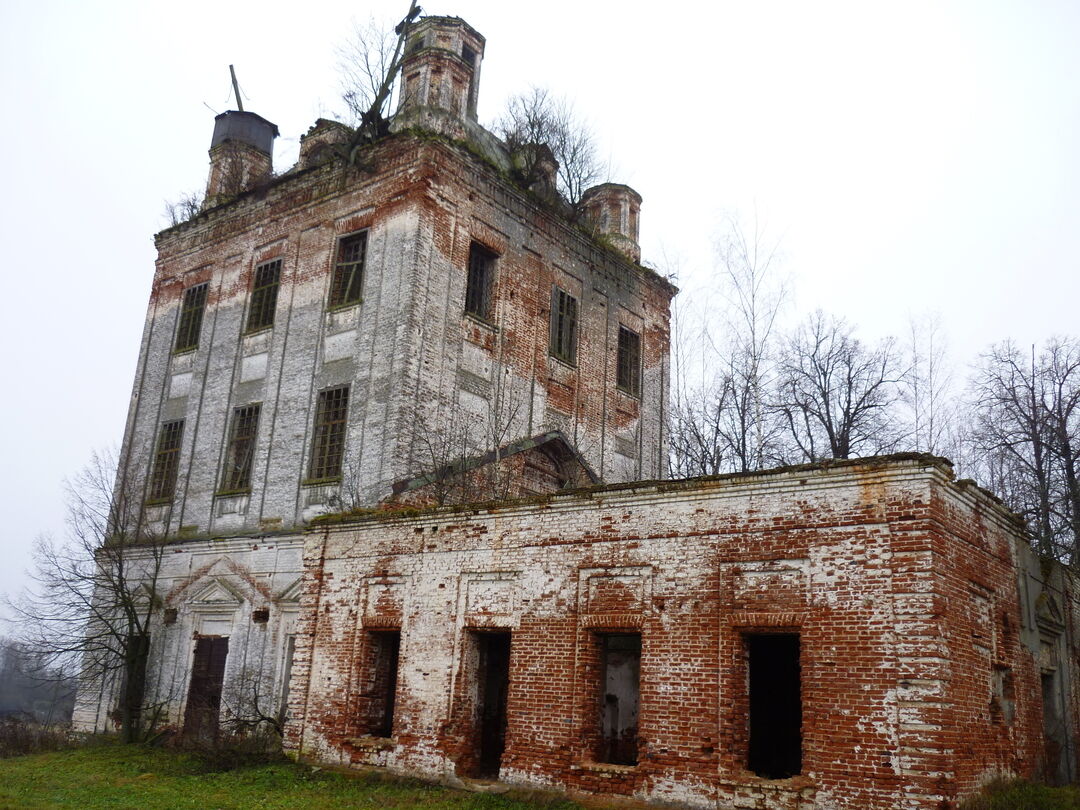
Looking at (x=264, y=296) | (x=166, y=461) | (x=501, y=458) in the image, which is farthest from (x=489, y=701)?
(x=166, y=461)

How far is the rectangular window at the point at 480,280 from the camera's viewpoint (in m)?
19.4

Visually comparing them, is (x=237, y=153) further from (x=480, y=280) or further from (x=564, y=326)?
(x=564, y=326)

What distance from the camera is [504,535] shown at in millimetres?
12492

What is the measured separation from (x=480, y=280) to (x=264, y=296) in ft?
16.7

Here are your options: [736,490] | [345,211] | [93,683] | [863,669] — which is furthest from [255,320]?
[863,669]

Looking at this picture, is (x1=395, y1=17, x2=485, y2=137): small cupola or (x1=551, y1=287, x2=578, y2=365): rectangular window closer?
(x1=395, y1=17, x2=485, y2=137): small cupola

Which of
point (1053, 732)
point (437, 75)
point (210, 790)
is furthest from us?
point (437, 75)

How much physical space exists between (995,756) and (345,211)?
15.5m

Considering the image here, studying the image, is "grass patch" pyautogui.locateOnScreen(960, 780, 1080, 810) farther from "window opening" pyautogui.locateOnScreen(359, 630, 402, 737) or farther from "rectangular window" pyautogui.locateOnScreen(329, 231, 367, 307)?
"rectangular window" pyautogui.locateOnScreen(329, 231, 367, 307)

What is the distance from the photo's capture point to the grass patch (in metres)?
9.05

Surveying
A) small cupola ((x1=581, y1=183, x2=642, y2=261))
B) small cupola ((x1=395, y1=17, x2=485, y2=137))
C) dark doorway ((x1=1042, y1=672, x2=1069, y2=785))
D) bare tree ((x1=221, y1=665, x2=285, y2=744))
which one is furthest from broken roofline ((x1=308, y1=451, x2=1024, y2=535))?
small cupola ((x1=581, y1=183, x2=642, y2=261))

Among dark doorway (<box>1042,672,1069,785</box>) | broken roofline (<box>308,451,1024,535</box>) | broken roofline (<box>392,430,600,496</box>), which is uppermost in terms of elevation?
broken roofline (<box>392,430,600,496</box>)

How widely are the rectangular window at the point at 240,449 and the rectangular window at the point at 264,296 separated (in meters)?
1.99

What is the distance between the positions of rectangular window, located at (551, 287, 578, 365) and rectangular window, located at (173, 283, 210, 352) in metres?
8.50
